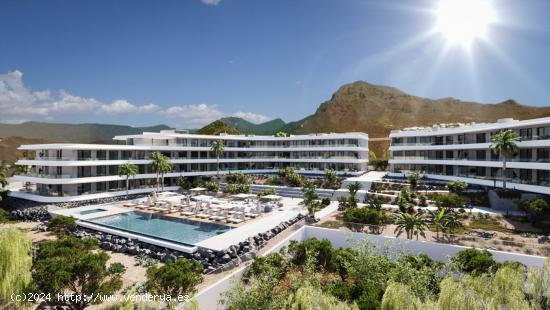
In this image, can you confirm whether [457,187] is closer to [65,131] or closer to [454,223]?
[454,223]

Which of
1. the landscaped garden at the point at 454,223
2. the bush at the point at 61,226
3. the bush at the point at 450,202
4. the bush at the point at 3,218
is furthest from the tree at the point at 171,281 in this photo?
the bush at the point at 450,202

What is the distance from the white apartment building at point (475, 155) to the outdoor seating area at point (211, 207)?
2747 cm

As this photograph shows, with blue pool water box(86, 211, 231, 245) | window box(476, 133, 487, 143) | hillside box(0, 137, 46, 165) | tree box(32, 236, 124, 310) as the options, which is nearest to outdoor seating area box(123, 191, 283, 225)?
blue pool water box(86, 211, 231, 245)

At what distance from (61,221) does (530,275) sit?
38159mm

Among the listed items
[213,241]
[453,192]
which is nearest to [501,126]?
[453,192]

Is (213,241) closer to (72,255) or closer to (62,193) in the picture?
(72,255)

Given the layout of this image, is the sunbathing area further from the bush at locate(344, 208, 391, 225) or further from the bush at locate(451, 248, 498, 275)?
the bush at locate(451, 248, 498, 275)

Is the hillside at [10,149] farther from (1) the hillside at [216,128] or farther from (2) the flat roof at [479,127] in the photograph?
(2) the flat roof at [479,127]

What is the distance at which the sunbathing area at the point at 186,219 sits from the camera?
1094 inches

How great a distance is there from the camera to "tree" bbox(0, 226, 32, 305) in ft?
45.7

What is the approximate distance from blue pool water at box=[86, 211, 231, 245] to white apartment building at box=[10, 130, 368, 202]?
35.9 feet

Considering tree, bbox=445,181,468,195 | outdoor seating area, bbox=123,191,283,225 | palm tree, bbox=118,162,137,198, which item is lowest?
outdoor seating area, bbox=123,191,283,225

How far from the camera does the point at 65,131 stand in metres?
174

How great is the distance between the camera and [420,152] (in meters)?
56.1
